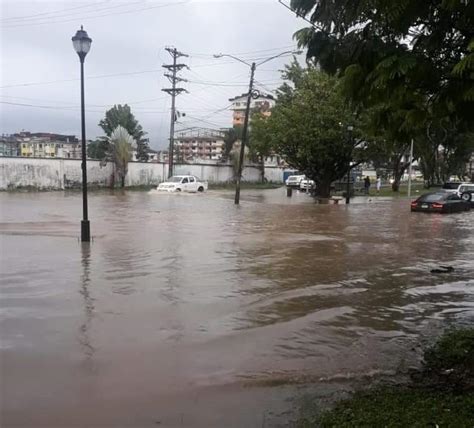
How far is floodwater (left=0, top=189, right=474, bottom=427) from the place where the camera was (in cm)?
516

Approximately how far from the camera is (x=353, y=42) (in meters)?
5.21

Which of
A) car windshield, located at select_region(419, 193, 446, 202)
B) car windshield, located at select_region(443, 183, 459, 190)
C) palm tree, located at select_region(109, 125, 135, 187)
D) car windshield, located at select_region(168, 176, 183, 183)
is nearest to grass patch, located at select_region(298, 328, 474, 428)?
car windshield, located at select_region(419, 193, 446, 202)

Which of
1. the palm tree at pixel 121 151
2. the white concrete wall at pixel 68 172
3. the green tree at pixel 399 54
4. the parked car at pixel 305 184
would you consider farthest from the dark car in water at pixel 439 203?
the white concrete wall at pixel 68 172

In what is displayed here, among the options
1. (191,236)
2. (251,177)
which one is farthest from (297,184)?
(191,236)

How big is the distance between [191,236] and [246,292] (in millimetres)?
8219

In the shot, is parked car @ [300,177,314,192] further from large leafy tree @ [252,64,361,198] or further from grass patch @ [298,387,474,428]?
grass patch @ [298,387,474,428]

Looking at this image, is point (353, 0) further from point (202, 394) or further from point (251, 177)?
point (251, 177)

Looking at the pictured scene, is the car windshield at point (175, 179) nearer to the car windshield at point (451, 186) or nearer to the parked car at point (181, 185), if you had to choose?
the parked car at point (181, 185)

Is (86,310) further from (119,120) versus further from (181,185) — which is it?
(119,120)

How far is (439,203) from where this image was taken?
3123cm

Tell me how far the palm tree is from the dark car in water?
2833 centimetres

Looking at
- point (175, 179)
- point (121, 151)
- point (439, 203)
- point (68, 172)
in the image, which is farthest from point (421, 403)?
point (121, 151)

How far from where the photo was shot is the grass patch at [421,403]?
4078 mm

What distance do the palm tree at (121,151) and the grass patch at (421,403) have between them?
47.2 meters
